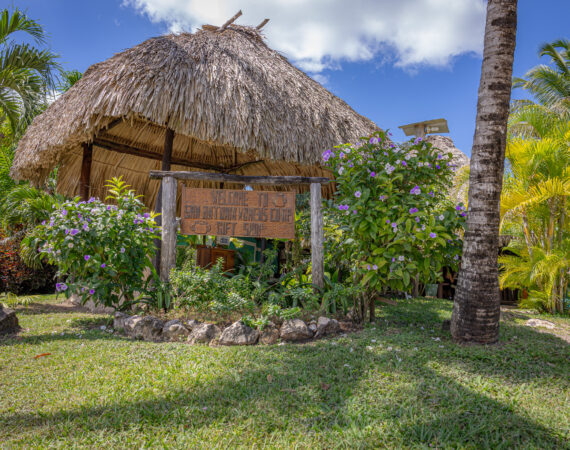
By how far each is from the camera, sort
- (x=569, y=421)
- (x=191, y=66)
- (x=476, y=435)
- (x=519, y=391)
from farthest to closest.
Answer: (x=191, y=66)
(x=519, y=391)
(x=569, y=421)
(x=476, y=435)

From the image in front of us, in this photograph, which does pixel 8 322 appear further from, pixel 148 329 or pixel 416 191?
pixel 416 191

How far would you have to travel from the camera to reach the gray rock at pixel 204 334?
3.46 m

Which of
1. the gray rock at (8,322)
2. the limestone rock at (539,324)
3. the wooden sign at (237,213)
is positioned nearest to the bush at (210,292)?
the wooden sign at (237,213)

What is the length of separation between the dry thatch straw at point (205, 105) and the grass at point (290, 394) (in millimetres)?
2879

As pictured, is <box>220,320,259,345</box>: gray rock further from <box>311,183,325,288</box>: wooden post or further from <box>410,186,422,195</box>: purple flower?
<box>410,186,422,195</box>: purple flower

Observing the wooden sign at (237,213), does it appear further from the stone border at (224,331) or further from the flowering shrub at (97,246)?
the stone border at (224,331)

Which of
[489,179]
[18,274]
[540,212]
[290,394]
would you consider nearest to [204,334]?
[290,394]

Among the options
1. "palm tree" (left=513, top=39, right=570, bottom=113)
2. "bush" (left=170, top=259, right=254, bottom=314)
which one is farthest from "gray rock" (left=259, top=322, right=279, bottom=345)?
"palm tree" (left=513, top=39, right=570, bottom=113)

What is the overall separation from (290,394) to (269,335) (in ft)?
4.11

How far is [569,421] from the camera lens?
196cm

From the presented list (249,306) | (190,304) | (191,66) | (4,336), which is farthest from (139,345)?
(191,66)

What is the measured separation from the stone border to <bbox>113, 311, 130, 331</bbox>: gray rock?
85 mm

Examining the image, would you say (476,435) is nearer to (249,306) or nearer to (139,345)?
(249,306)

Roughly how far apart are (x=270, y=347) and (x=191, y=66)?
3.94 metres
